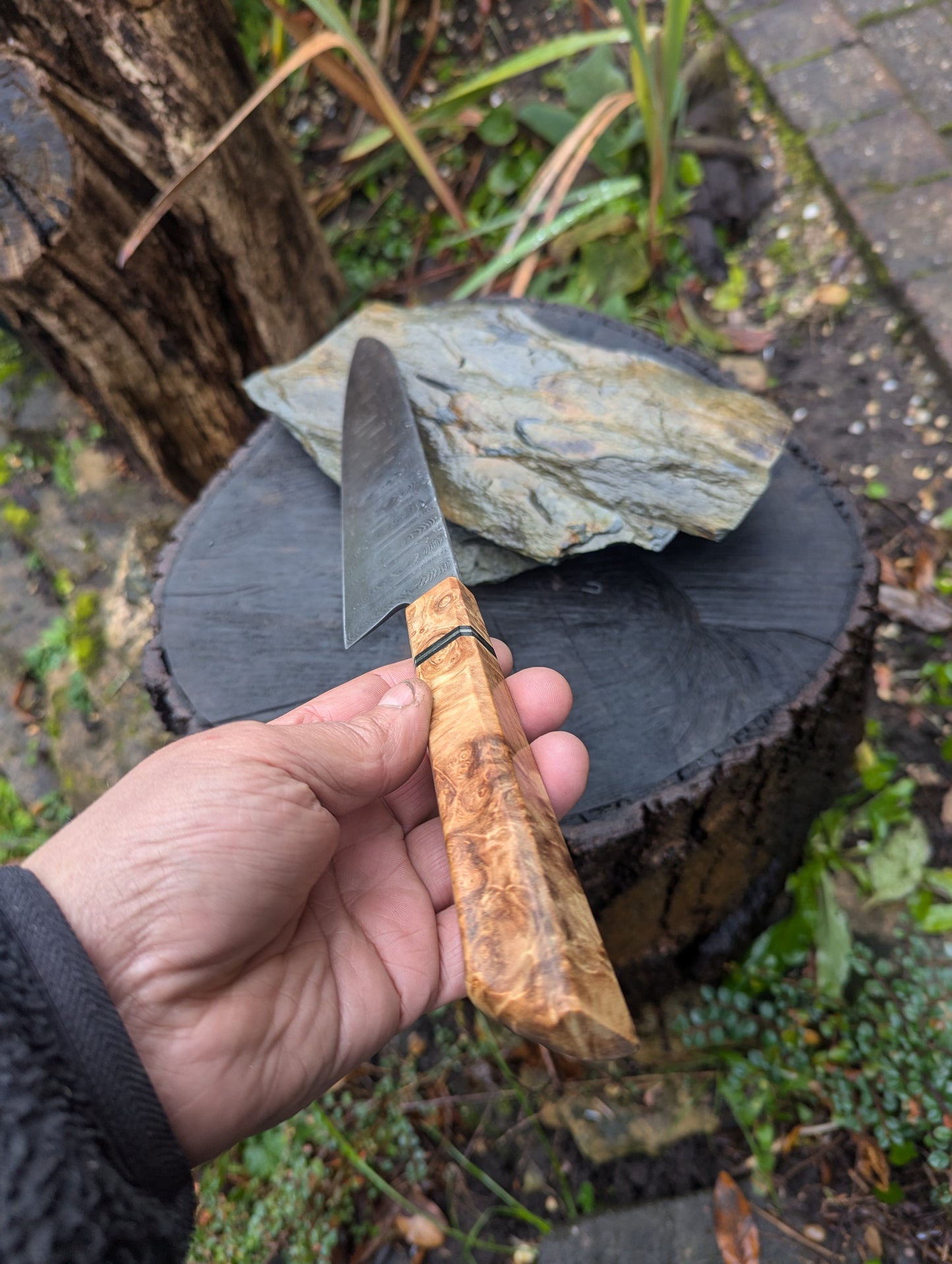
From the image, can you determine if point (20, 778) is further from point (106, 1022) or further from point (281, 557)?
point (106, 1022)

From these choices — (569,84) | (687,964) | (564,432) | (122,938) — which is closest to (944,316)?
(569,84)

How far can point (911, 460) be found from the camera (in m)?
2.74

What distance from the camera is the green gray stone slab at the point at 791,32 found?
3.50 m

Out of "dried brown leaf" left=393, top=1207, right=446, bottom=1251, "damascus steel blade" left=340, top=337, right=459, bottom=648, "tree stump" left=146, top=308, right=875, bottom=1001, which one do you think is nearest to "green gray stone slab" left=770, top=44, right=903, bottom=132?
"tree stump" left=146, top=308, right=875, bottom=1001

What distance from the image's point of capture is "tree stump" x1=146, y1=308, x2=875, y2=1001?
150 cm

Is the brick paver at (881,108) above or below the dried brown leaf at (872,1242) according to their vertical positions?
above

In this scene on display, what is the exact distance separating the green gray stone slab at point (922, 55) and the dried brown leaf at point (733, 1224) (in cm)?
363

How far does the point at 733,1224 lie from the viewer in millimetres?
1810

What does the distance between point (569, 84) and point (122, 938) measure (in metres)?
3.38

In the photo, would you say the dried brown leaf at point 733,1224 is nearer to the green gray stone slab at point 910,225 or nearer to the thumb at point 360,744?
the thumb at point 360,744

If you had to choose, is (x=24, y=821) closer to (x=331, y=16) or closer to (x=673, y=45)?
(x=331, y=16)

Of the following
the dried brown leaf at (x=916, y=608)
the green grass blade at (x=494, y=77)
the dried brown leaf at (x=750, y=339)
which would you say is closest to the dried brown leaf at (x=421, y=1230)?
the dried brown leaf at (x=916, y=608)

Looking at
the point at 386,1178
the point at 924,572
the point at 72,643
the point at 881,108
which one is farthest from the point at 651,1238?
the point at 881,108

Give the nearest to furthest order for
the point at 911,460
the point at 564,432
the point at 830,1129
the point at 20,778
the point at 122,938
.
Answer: the point at 122,938, the point at 564,432, the point at 830,1129, the point at 911,460, the point at 20,778
